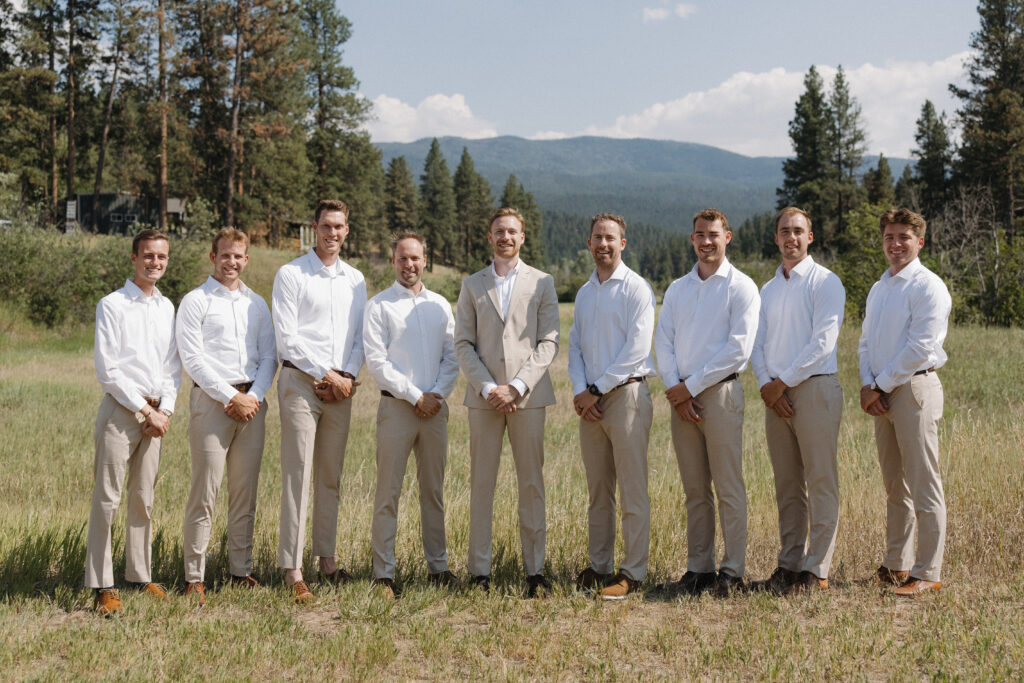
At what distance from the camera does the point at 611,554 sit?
6109mm

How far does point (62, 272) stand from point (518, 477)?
1059 inches

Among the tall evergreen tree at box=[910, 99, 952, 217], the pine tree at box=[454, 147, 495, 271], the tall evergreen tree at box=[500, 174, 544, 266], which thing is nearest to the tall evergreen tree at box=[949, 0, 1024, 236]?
the tall evergreen tree at box=[910, 99, 952, 217]

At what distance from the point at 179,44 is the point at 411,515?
125 ft

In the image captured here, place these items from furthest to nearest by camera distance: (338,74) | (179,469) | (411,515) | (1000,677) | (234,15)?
(338,74)
(234,15)
(179,469)
(411,515)
(1000,677)

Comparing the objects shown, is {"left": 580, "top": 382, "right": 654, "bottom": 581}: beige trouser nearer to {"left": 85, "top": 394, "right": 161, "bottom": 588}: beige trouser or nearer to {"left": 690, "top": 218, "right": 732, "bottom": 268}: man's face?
{"left": 690, "top": 218, "right": 732, "bottom": 268}: man's face

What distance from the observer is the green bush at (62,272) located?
27266 millimetres

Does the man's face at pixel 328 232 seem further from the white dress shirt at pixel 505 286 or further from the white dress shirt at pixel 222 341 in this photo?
the white dress shirt at pixel 505 286

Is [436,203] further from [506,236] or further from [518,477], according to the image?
[518,477]

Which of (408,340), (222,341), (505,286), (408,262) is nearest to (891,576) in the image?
(505,286)

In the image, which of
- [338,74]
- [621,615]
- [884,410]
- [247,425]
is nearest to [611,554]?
[621,615]

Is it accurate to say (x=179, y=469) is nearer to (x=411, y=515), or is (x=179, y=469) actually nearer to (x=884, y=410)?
(x=411, y=515)

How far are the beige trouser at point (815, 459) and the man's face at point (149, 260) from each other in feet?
15.2

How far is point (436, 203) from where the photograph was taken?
84.2m

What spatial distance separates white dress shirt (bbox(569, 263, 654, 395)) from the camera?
19.3 ft
